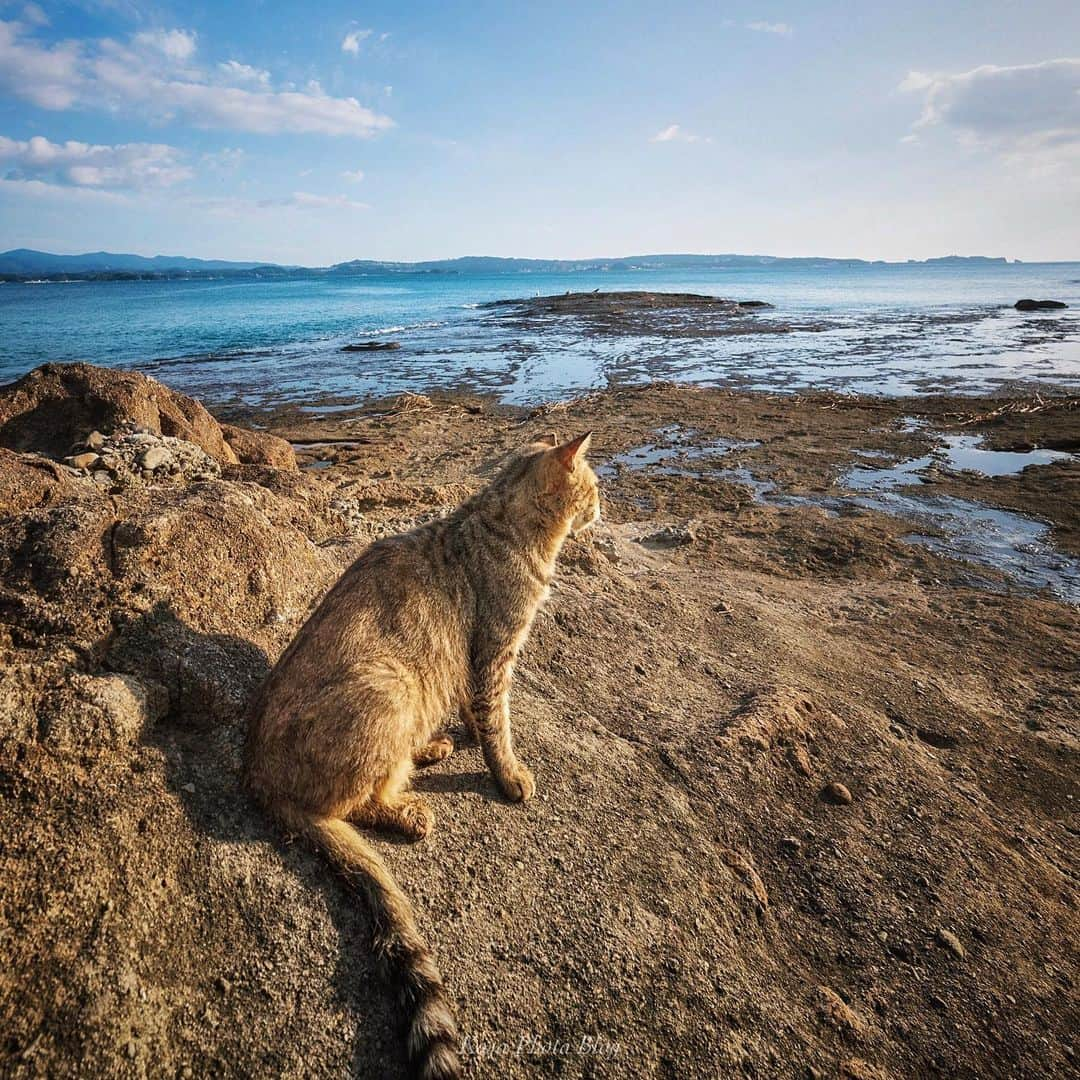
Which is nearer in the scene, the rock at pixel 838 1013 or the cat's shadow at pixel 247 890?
the cat's shadow at pixel 247 890

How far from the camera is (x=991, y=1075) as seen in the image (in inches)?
90.5

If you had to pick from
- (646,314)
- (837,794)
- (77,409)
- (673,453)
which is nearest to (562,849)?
(837,794)

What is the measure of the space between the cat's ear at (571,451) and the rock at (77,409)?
5.69 metres

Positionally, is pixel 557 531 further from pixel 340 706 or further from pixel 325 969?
pixel 325 969

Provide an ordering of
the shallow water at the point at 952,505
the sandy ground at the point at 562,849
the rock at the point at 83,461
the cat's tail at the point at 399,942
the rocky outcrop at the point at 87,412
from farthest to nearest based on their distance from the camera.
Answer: the rocky outcrop at the point at 87,412, the shallow water at the point at 952,505, the rock at the point at 83,461, the sandy ground at the point at 562,849, the cat's tail at the point at 399,942

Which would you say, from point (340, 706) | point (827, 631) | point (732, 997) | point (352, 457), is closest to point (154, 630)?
point (340, 706)

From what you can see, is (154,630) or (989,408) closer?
(154,630)

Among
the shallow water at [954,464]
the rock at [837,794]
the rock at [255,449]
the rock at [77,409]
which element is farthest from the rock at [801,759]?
the rock at [255,449]

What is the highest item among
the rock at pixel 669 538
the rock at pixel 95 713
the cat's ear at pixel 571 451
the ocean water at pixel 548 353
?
the ocean water at pixel 548 353

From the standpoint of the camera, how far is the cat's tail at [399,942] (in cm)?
188

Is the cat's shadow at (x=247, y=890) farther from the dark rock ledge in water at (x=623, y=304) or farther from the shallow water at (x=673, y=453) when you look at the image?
the dark rock ledge in water at (x=623, y=304)

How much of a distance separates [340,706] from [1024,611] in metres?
6.89

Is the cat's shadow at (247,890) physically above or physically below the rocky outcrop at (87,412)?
below

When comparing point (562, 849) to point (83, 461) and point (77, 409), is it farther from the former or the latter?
point (77, 409)
